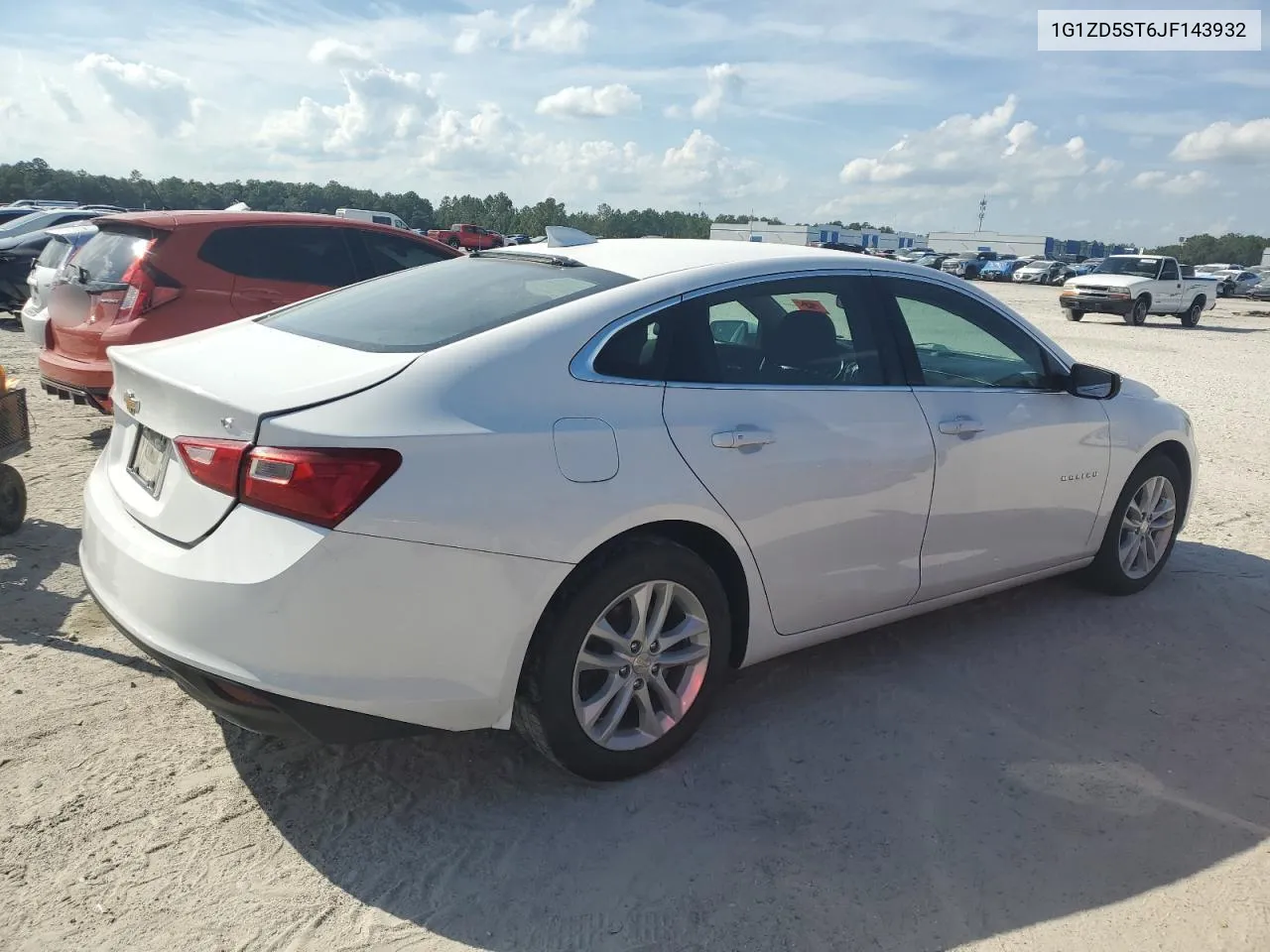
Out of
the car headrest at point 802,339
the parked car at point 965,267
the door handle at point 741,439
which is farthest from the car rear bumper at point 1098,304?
the parked car at point 965,267

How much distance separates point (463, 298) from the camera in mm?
3373

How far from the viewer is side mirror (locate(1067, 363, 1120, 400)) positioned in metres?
4.35

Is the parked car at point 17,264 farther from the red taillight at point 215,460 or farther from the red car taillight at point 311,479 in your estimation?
the red car taillight at point 311,479

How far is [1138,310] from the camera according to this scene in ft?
84.9

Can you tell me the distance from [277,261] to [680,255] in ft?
15.5

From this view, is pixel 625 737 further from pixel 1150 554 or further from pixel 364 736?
pixel 1150 554

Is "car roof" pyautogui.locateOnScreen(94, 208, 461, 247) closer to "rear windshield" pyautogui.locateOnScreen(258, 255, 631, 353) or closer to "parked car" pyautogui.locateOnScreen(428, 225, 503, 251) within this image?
"rear windshield" pyautogui.locateOnScreen(258, 255, 631, 353)

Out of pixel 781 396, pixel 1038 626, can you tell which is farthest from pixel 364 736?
pixel 1038 626

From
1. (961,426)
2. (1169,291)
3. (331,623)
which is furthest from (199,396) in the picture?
(1169,291)

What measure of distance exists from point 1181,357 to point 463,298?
17596 mm

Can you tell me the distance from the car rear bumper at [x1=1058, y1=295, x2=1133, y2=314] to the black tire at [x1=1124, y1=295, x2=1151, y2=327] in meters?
0.23

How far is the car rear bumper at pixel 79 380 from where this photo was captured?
21.1 feet

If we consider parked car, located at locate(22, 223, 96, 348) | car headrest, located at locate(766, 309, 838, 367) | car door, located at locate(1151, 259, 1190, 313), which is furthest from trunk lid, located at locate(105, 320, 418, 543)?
car door, located at locate(1151, 259, 1190, 313)

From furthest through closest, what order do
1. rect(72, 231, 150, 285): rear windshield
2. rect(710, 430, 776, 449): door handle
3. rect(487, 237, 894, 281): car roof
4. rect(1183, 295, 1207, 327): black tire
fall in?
1. rect(1183, 295, 1207, 327): black tire
2. rect(72, 231, 150, 285): rear windshield
3. rect(487, 237, 894, 281): car roof
4. rect(710, 430, 776, 449): door handle
